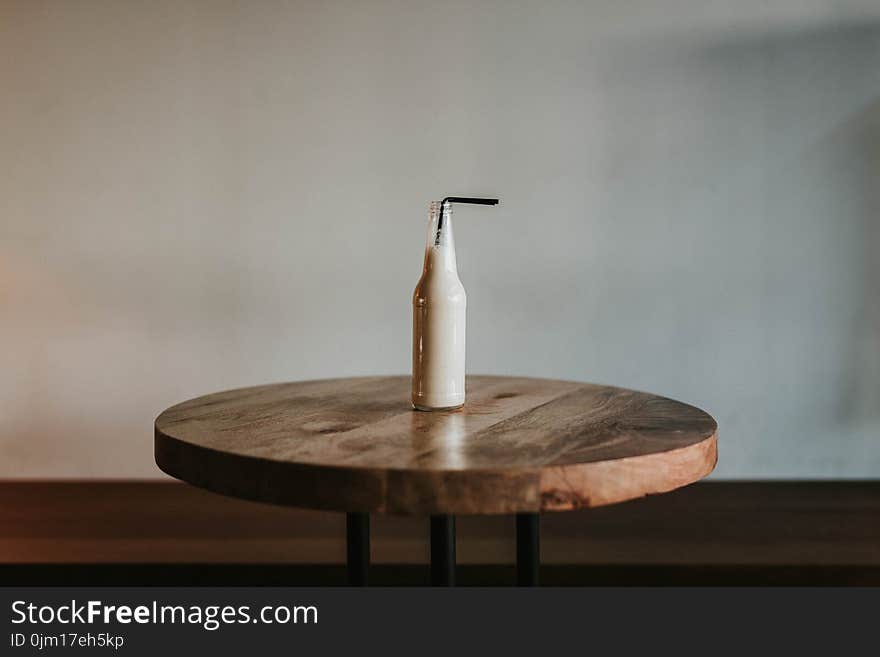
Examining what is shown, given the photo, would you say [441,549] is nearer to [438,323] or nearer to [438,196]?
[438,323]

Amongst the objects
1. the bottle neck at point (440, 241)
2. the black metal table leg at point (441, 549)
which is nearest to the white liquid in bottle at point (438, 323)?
the bottle neck at point (440, 241)

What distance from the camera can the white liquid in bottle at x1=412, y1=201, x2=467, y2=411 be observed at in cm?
115

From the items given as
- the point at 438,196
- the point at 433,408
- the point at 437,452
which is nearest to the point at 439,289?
the point at 433,408

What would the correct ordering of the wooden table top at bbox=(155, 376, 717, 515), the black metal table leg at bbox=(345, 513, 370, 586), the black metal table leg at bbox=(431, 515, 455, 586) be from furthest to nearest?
the black metal table leg at bbox=(345, 513, 370, 586), the black metal table leg at bbox=(431, 515, 455, 586), the wooden table top at bbox=(155, 376, 717, 515)

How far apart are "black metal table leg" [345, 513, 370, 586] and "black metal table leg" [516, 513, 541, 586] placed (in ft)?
0.79

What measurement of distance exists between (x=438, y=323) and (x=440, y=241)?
0.12 m

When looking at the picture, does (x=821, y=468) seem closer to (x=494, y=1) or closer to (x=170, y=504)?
(x=494, y=1)

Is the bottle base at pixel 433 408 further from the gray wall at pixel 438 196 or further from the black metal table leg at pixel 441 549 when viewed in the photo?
the gray wall at pixel 438 196

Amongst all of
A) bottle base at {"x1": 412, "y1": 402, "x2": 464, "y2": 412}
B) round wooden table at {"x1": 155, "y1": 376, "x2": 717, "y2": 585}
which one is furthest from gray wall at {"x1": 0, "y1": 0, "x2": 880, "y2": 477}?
bottle base at {"x1": 412, "y1": 402, "x2": 464, "y2": 412}

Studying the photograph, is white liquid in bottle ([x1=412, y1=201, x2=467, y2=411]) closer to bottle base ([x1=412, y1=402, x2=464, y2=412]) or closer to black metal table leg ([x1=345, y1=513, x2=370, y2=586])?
bottle base ([x1=412, y1=402, x2=464, y2=412])

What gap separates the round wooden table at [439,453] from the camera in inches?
31.6

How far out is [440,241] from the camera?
1.15 m

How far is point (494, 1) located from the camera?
252 centimetres
